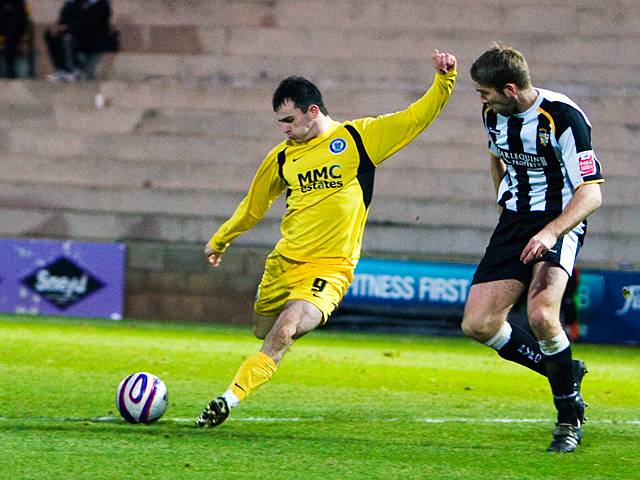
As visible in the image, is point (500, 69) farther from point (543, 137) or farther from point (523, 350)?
point (523, 350)

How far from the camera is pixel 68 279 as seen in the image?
45.4ft

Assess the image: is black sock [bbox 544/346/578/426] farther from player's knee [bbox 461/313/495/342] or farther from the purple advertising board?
the purple advertising board

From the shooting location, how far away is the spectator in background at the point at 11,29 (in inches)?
682

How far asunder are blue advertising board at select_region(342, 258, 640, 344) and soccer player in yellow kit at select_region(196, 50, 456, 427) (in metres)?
5.57

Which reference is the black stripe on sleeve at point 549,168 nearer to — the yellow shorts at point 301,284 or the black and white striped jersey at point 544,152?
the black and white striped jersey at point 544,152

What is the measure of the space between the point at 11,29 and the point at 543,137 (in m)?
12.5

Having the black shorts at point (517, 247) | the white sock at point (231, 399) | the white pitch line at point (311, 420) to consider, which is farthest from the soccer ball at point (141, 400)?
the black shorts at point (517, 247)

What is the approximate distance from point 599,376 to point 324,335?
351 centimetres

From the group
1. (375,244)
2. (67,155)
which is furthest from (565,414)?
(67,155)

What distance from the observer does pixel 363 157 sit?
23.7 feet

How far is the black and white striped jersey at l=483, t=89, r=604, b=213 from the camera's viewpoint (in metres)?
6.23

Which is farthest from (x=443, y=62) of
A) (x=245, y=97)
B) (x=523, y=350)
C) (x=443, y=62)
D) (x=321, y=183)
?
(x=245, y=97)

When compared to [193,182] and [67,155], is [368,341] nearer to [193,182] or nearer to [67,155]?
[193,182]

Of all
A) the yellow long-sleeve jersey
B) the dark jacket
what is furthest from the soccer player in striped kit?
the dark jacket
